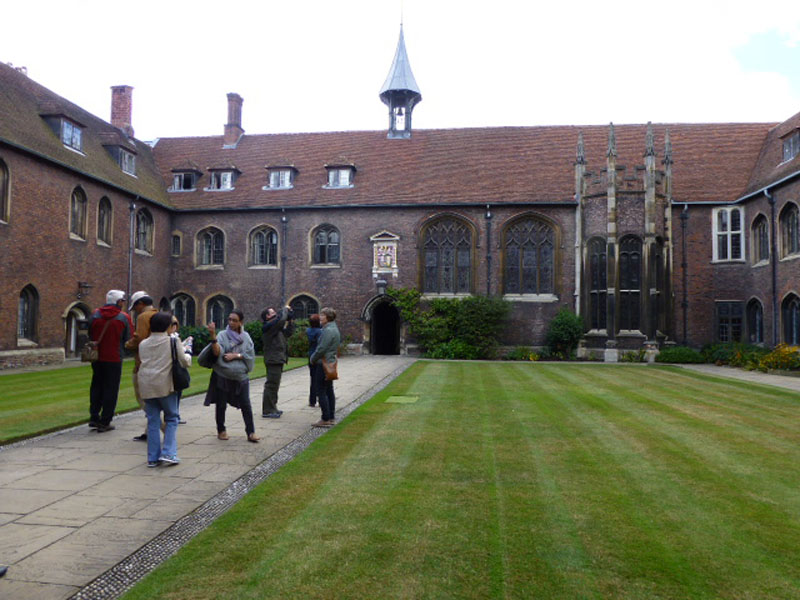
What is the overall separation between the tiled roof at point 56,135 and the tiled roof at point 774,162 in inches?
970

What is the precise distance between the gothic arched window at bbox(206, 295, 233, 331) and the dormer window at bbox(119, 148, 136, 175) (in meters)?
6.58

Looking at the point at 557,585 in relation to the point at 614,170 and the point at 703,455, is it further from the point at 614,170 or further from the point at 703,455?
the point at 614,170

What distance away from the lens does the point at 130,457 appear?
22.6 feet

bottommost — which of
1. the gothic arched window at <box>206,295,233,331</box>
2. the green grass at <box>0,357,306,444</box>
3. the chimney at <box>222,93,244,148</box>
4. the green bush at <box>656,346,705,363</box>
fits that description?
the green grass at <box>0,357,306,444</box>

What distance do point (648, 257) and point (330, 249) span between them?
1348 cm

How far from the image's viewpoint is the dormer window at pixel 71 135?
21.5 metres

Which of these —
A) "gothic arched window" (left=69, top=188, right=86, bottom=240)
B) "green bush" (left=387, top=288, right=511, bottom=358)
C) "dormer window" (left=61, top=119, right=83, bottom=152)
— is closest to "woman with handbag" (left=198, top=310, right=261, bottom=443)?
"gothic arched window" (left=69, top=188, right=86, bottom=240)

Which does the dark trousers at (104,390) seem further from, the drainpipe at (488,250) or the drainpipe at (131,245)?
the drainpipe at (488,250)

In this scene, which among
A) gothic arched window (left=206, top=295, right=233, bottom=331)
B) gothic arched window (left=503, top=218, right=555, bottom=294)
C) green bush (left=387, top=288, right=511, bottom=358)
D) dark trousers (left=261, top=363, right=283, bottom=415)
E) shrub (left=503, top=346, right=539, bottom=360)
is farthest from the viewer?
gothic arched window (left=206, top=295, right=233, bottom=331)

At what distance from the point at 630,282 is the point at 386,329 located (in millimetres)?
11338

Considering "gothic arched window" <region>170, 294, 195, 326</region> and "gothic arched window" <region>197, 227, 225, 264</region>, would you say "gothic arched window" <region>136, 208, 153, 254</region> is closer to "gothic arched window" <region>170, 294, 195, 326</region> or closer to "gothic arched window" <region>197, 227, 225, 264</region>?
"gothic arched window" <region>197, 227, 225, 264</region>

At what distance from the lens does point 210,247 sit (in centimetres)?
2842

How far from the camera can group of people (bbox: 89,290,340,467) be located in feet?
21.2

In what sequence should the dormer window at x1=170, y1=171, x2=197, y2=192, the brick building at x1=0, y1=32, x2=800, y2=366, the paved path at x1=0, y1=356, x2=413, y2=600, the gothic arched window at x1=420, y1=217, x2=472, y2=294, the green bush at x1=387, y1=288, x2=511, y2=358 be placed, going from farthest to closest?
the dormer window at x1=170, y1=171, x2=197, y2=192
the gothic arched window at x1=420, y1=217, x2=472, y2=294
the green bush at x1=387, y1=288, x2=511, y2=358
the brick building at x1=0, y1=32, x2=800, y2=366
the paved path at x1=0, y1=356, x2=413, y2=600
